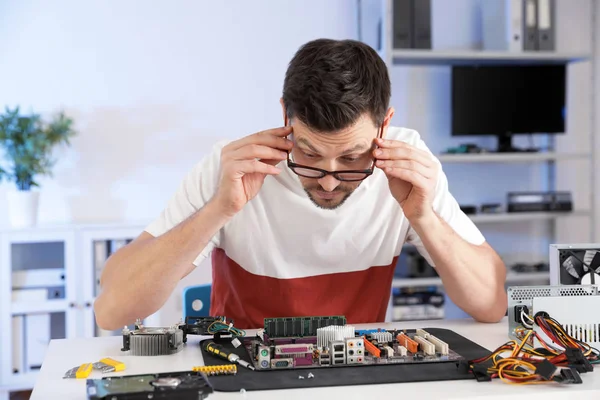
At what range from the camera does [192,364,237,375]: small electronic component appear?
4.00 ft

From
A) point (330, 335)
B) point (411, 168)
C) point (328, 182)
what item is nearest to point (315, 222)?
point (328, 182)

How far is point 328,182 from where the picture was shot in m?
1.56

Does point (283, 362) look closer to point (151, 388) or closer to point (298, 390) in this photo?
point (298, 390)

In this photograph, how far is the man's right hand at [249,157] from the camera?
1456 mm

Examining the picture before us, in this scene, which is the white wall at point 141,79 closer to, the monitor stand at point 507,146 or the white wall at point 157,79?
the white wall at point 157,79

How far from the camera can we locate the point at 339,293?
1838 mm

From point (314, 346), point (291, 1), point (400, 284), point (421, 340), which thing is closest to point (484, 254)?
point (421, 340)

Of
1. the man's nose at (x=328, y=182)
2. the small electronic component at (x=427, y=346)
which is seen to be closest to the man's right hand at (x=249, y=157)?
the man's nose at (x=328, y=182)

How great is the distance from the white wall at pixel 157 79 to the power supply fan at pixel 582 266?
2.31m

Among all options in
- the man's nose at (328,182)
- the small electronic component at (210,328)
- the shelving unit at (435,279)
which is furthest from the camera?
the shelving unit at (435,279)

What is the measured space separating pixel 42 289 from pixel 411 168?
248cm

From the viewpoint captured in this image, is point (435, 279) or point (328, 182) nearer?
point (328, 182)

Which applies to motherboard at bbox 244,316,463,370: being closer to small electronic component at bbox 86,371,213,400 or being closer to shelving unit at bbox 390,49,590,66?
small electronic component at bbox 86,371,213,400

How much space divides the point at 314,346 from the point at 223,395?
248 millimetres
